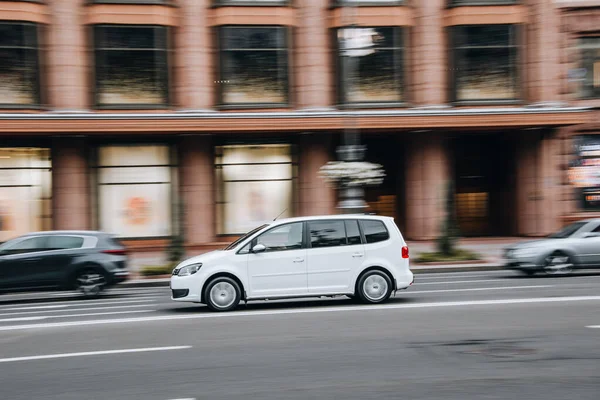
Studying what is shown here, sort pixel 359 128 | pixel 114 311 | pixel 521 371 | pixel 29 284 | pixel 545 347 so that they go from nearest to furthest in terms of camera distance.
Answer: pixel 521 371 → pixel 545 347 → pixel 114 311 → pixel 29 284 → pixel 359 128

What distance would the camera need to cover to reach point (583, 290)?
14.9 m

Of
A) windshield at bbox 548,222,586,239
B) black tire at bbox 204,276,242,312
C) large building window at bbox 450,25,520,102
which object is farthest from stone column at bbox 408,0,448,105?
black tire at bbox 204,276,242,312

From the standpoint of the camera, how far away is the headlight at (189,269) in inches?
519

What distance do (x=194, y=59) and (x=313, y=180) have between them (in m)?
6.00

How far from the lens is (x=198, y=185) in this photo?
28062 mm

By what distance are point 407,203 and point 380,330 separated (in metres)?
19.2

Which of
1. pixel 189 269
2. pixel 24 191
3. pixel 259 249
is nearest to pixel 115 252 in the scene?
pixel 189 269

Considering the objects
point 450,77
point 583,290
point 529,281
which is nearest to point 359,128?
point 450,77

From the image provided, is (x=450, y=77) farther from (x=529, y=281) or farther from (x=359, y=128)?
(x=529, y=281)

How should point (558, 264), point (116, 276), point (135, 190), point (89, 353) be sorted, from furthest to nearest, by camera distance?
1. point (135, 190)
2. point (558, 264)
3. point (116, 276)
4. point (89, 353)

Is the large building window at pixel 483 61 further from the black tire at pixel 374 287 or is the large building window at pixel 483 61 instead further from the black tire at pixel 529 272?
the black tire at pixel 374 287

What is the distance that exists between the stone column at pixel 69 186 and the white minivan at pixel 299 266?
586 inches

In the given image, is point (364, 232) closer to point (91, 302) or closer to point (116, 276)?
point (91, 302)

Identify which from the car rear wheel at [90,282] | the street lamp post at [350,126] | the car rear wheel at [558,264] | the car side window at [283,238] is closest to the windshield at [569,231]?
the car rear wheel at [558,264]
